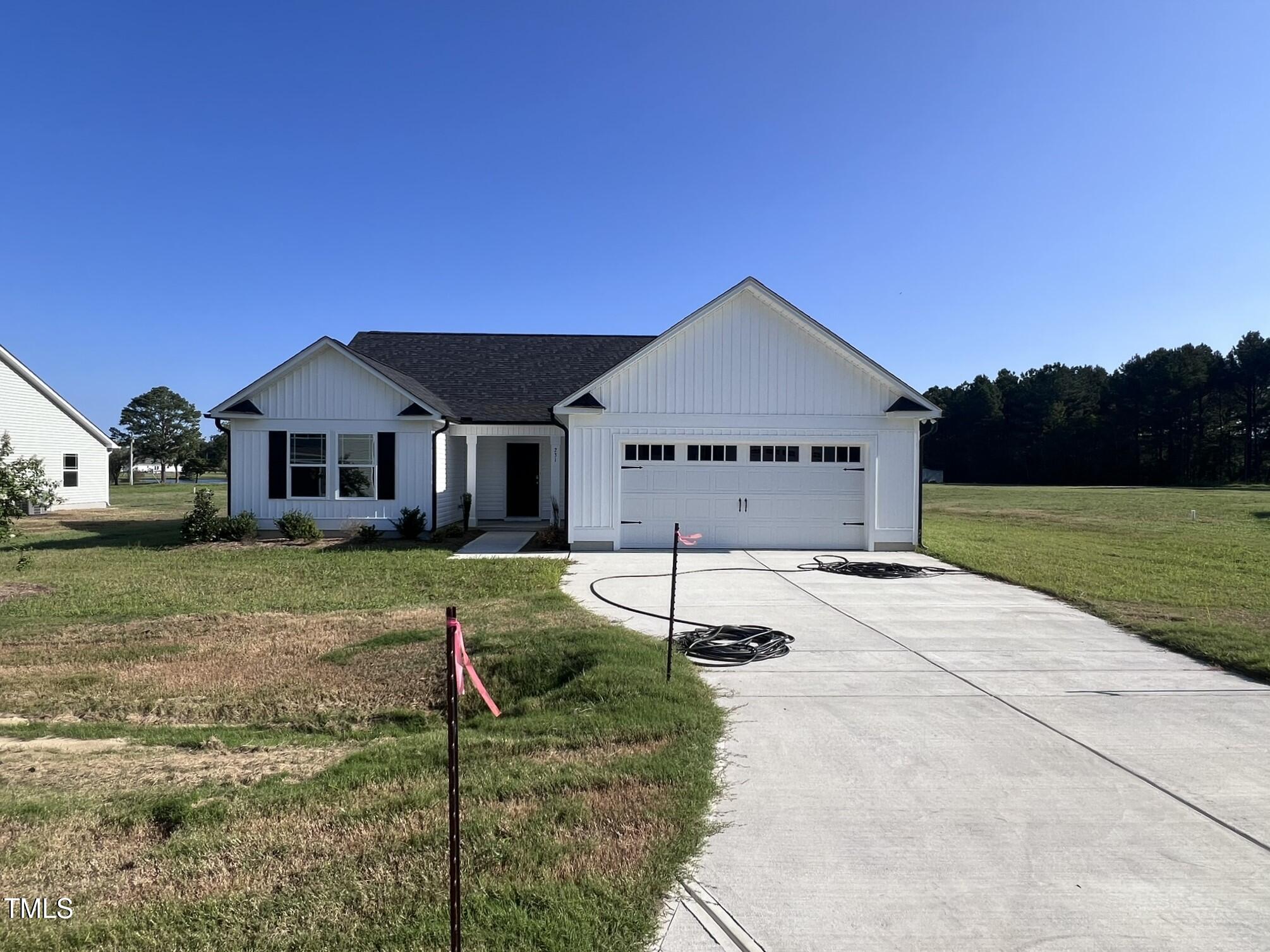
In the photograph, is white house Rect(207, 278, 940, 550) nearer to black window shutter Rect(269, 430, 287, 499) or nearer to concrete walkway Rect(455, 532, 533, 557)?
black window shutter Rect(269, 430, 287, 499)

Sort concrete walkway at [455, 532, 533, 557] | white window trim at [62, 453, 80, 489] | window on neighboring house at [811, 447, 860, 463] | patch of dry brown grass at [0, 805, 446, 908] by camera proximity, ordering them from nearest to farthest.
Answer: patch of dry brown grass at [0, 805, 446, 908]
concrete walkway at [455, 532, 533, 557]
window on neighboring house at [811, 447, 860, 463]
white window trim at [62, 453, 80, 489]

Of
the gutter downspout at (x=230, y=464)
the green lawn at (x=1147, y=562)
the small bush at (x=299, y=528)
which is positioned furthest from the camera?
the gutter downspout at (x=230, y=464)

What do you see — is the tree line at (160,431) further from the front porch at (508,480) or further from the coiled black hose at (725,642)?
the coiled black hose at (725,642)

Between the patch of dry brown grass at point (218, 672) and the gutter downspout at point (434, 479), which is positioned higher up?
the gutter downspout at point (434, 479)

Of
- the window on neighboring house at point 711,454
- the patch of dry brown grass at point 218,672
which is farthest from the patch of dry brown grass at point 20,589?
the window on neighboring house at point 711,454

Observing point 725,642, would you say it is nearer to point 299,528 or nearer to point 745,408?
point 745,408

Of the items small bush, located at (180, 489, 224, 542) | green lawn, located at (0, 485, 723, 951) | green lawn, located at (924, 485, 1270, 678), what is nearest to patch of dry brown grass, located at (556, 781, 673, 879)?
green lawn, located at (0, 485, 723, 951)

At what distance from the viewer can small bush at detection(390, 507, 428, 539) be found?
16.3m

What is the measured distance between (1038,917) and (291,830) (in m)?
3.47

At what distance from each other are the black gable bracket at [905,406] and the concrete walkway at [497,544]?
→ 27.8 feet

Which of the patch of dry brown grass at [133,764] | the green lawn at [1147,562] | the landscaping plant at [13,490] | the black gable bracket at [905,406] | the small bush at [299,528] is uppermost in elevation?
the black gable bracket at [905,406]

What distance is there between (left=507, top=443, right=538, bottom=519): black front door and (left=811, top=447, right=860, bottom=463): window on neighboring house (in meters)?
8.12

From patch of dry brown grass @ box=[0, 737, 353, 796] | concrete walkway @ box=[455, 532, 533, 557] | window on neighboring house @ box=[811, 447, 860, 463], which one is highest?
window on neighboring house @ box=[811, 447, 860, 463]

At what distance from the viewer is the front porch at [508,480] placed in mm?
18781
